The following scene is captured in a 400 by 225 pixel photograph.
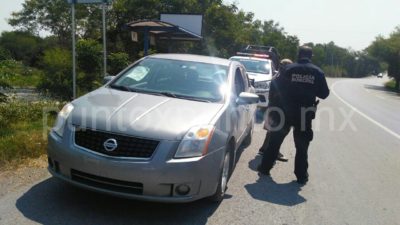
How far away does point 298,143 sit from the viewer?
241 inches

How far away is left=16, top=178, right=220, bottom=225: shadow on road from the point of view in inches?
160

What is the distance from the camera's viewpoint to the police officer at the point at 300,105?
5988mm

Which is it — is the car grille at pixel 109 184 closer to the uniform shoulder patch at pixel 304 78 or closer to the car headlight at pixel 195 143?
the car headlight at pixel 195 143

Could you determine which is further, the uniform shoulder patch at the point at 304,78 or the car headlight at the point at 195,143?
the uniform shoulder patch at the point at 304,78

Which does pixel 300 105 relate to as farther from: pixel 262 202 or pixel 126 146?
pixel 126 146

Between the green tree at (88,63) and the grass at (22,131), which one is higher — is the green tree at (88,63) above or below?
above

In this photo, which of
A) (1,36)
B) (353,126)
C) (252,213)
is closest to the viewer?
(252,213)

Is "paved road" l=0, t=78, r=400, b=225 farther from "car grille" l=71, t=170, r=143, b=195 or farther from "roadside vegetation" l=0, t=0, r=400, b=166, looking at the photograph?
"roadside vegetation" l=0, t=0, r=400, b=166

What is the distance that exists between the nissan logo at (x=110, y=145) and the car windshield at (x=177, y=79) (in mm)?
1285

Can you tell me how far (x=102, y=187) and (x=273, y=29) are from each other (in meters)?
94.7

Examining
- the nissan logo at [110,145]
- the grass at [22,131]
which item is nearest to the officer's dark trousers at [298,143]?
the nissan logo at [110,145]

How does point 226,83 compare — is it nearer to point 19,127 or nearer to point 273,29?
point 19,127

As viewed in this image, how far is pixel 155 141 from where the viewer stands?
3979mm

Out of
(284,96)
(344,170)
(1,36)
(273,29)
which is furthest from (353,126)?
(273,29)
